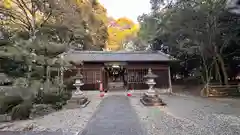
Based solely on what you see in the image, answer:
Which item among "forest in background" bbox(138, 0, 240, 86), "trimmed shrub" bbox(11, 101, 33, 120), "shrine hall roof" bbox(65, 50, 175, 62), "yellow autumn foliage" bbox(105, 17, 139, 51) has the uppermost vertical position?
"yellow autumn foliage" bbox(105, 17, 139, 51)

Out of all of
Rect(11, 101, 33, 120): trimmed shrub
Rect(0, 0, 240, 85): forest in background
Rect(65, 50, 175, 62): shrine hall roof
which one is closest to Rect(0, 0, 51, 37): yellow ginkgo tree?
Rect(0, 0, 240, 85): forest in background

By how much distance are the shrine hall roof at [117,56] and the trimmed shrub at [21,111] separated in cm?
832

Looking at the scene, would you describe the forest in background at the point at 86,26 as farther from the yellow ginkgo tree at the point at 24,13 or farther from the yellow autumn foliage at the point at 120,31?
the yellow autumn foliage at the point at 120,31

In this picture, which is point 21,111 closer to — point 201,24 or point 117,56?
point 201,24

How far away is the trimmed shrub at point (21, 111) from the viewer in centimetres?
605

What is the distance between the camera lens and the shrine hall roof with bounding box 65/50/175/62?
49.5 ft

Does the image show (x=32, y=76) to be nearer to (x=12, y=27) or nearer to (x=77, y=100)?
(x=77, y=100)

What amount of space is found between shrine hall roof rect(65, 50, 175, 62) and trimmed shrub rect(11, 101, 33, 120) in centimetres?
832

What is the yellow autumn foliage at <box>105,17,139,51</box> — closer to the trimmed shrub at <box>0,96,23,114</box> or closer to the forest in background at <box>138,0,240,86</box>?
the forest in background at <box>138,0,240,86</box>

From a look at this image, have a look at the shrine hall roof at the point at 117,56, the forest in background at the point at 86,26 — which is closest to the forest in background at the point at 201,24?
the forest in background at the point at 86,26

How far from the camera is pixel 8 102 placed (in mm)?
6133

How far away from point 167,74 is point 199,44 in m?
4.06

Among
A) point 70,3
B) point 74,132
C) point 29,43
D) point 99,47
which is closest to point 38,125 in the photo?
point 74,132

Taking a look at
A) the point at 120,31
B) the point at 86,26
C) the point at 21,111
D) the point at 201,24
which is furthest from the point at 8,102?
the point at 120,31
